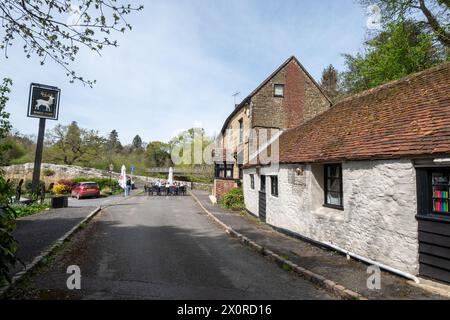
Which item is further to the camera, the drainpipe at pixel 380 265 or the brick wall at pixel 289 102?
the brick wall at pixel 289 102

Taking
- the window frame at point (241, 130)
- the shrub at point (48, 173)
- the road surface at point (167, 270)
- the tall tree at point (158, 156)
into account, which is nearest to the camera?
the road surface at point (167, 270)

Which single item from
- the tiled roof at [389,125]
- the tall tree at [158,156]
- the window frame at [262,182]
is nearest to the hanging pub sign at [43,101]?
the window frame at [262,182]

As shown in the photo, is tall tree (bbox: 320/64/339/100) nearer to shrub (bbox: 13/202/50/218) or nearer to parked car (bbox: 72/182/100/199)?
parked car (bbox: 72/182/100/199)

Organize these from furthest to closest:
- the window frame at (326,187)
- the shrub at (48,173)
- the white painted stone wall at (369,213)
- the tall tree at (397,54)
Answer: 1. the shrub at (48,173)
2. the tall tree at (397,54)
3. the window frame at (326,187)
4. the white painted stone wall at (369,213)

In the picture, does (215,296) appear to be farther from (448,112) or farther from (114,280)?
(448,112)

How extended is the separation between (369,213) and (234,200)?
45.9 feet

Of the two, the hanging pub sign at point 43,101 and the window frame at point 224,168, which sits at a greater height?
the hanging pub sign at point 43,101

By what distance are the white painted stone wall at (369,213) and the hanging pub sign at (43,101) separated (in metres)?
18.1

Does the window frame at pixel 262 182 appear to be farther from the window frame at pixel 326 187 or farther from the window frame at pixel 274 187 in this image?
the window frame at pixel 326 187

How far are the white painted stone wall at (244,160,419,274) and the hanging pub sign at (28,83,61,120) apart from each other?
18.1 m

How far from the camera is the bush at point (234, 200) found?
820 inches

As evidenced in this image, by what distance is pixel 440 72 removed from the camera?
9070 mm

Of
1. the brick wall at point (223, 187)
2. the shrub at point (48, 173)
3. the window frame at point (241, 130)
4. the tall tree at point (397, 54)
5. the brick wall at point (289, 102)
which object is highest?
the tall tree at point (397, 54)
